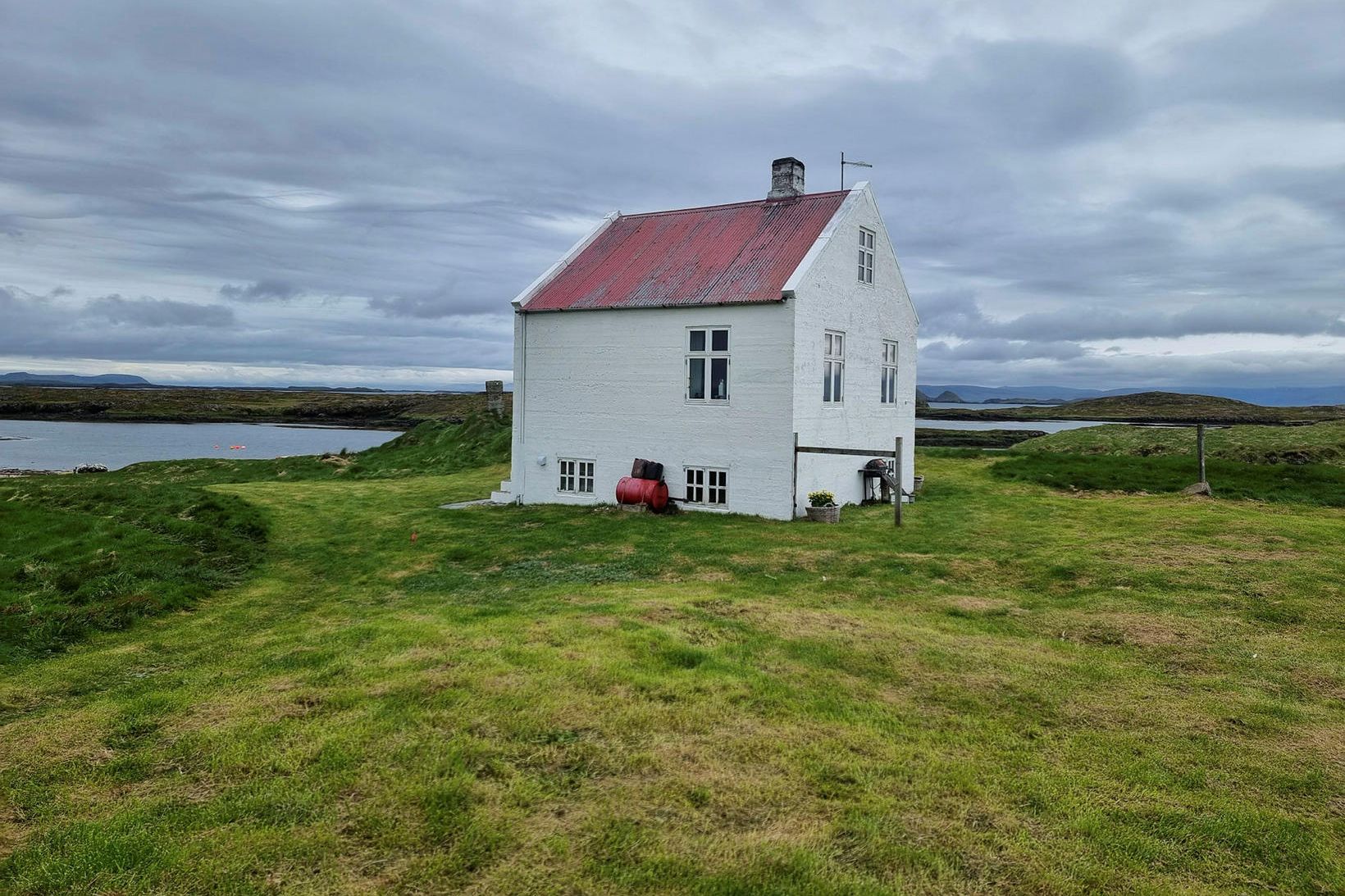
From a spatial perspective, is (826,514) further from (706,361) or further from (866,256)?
(866,256)

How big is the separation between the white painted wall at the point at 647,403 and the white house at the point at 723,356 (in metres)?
0.04

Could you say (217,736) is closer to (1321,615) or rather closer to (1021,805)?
(1021,805)

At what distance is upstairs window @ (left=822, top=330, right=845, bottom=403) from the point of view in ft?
77.6

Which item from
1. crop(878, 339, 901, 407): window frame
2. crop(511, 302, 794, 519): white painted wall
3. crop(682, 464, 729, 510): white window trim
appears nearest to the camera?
crop(511, 302, 794, 519): white painted wall

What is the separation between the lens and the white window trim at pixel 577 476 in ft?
83.0

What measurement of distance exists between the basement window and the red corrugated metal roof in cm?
499

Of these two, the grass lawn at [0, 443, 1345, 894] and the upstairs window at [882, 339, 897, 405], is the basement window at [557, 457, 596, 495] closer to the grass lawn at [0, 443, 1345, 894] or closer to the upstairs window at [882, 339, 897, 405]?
the grass lawn at [0, 443, 1345, 894]

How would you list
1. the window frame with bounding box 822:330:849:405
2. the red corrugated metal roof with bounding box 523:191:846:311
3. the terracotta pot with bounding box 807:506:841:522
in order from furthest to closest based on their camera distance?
the window frame with bounding box 822:330:849:405 → the red corrugated metal roof with bounding box 523:191:846:311 → the terracotta pot with bounding box 807:506:841:522

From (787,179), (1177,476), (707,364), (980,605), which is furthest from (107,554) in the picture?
(1177,476)

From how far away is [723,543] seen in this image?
18672 mm

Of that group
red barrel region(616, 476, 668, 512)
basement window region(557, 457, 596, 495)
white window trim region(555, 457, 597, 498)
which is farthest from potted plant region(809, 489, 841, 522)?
basement window region(557, 457, 596, 495)

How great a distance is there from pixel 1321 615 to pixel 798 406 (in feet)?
41.2

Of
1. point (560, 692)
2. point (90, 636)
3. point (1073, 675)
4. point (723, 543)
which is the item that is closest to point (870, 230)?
point (723, 543)

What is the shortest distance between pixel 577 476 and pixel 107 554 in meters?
13.1
